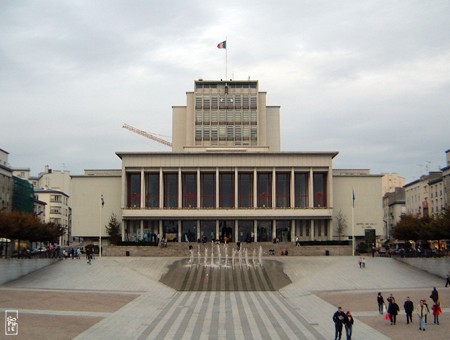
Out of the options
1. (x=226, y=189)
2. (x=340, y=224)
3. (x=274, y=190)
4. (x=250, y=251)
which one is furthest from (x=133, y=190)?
(x=340, y=224)

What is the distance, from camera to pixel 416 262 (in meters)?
61.3

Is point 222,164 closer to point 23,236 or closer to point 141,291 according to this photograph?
point 23,236

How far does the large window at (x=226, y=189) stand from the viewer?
89.7m

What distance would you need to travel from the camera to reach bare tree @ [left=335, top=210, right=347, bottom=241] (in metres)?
89.6

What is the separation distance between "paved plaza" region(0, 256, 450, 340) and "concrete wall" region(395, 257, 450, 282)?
3.59 ft

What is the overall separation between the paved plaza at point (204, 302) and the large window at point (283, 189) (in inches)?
881

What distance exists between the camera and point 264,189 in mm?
90312

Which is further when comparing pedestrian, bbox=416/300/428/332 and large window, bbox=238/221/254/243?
large window, bbox=238/221/254/243

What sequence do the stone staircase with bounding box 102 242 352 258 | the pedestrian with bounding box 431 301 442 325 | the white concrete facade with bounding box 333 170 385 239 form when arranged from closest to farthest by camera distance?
the pedestrian with bounding box 431 301 442 325 < the stone staircase with bounding box 102 242 352 258 < the white concrete facade with bounding box 333 170 385 239

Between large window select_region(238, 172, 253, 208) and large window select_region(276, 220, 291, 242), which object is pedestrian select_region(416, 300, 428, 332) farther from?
large window select_region(238, 172, 253, 208)

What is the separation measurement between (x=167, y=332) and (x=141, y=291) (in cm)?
1951

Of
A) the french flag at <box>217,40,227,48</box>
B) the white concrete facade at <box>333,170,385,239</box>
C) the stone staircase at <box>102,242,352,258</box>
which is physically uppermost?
the french flag at <box>217,40,227,48</box>

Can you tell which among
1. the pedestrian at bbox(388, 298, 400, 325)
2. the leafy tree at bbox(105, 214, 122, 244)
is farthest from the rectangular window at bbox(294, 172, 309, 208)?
the pedestrian at bbox(388, 298, 400, 325)

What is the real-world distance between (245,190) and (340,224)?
50.3 ft
